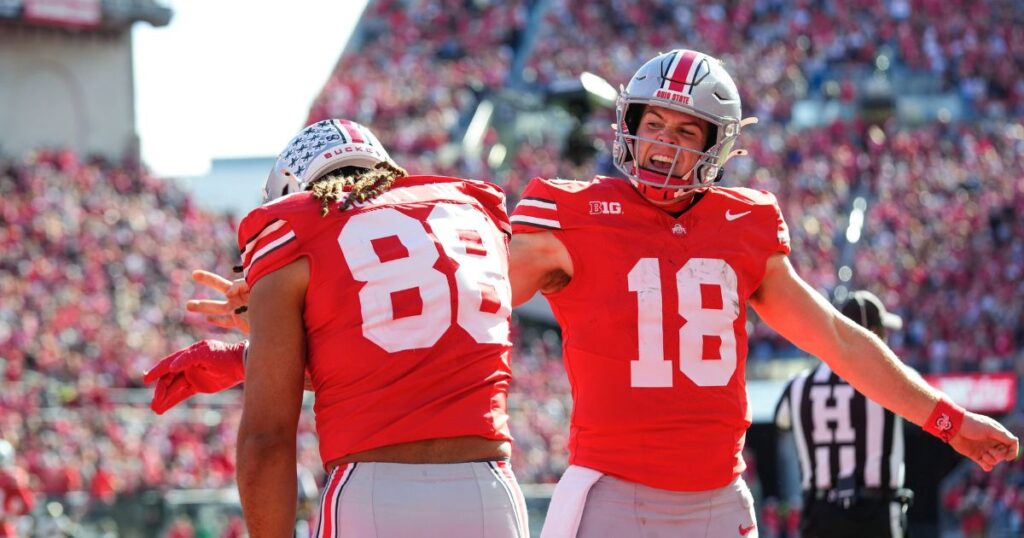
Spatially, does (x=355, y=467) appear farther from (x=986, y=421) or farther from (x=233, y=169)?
(x=233, y=169)

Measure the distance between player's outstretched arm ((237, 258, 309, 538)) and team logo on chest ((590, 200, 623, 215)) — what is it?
106cm

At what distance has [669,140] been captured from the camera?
4.20 metres

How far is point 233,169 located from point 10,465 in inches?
898

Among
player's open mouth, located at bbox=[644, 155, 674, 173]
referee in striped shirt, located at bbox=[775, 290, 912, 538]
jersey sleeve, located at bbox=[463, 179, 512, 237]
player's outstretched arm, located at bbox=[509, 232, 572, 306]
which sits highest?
player's open mouth, located at bbox=[644, 155, 674, 173]

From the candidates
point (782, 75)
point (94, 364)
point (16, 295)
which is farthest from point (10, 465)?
point (782, 75)

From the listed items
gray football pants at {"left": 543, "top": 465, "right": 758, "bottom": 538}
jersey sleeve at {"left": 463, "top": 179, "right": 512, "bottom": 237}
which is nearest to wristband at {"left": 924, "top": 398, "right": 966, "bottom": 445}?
gray football pants at {"left": 543, "top": 465, "right": 758, "bottom": 538}

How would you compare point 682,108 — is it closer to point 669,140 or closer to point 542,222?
point 669,140

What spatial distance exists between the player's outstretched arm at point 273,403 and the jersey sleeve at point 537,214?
3.05 feet

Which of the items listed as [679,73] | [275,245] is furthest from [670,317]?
[275,245]

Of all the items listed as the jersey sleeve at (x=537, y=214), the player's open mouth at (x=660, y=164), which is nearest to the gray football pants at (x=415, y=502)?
the jersey sleeve at (x=537, y=214)

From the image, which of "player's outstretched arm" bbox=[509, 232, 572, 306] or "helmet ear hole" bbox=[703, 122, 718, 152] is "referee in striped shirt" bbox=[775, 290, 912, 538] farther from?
"player's outstretched arm" bbox=[509, 232, 572, 306]

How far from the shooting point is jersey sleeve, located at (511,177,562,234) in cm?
414

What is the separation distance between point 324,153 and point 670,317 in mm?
1010

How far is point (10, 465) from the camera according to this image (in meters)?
13.9
